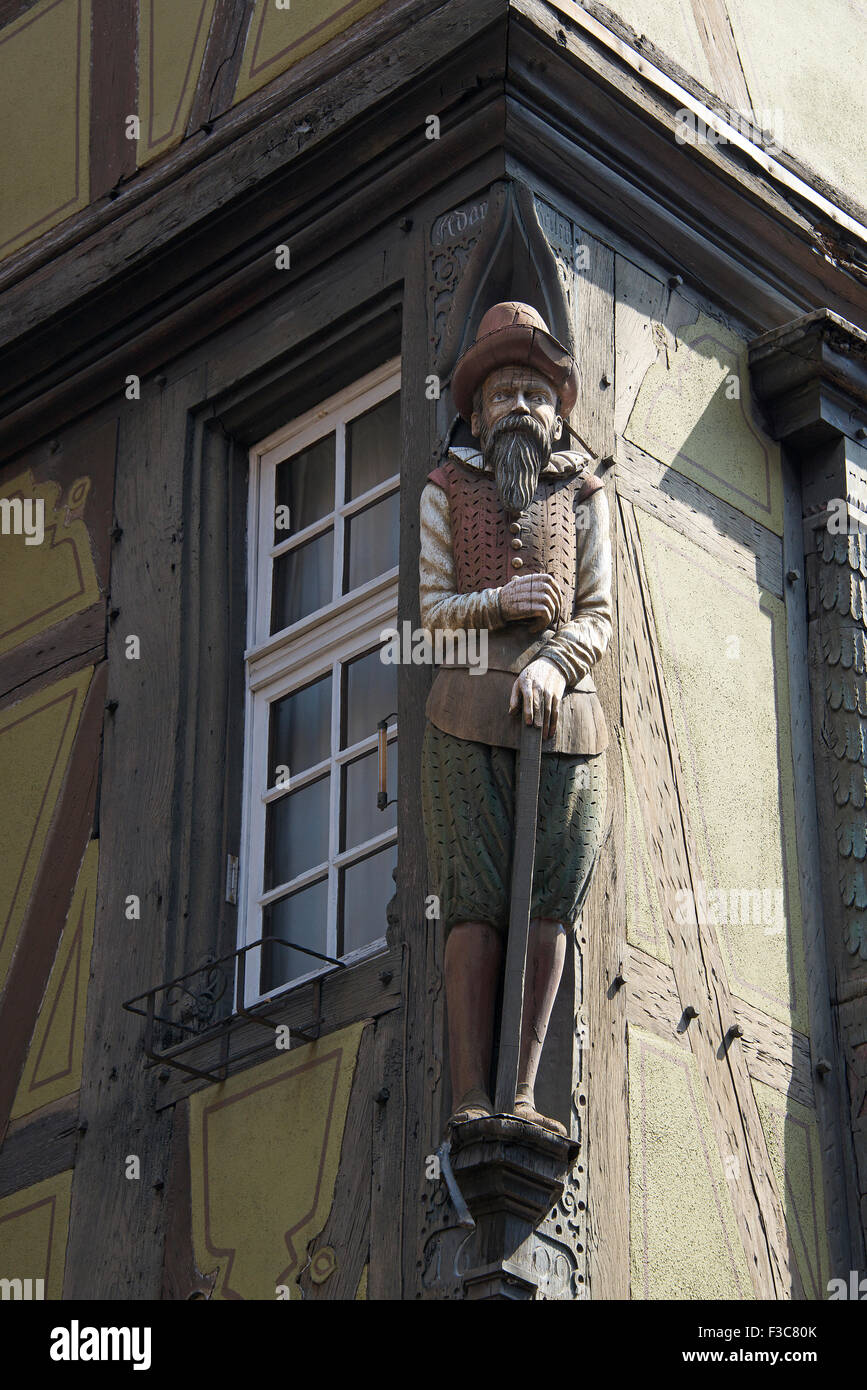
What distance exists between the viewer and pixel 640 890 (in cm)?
825

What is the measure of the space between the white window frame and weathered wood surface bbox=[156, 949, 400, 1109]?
22cm

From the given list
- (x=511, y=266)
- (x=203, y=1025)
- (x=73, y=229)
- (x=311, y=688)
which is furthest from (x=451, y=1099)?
(x=73, y=229)

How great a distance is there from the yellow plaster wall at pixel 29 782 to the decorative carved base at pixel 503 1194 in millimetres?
2704

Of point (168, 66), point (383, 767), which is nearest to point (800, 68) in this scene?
point (168, 66)

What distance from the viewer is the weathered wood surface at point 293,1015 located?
8.06 metres

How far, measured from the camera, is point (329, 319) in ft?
30.6

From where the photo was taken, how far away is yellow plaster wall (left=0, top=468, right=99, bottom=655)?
392 inches

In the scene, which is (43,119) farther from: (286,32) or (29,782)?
(29,782)

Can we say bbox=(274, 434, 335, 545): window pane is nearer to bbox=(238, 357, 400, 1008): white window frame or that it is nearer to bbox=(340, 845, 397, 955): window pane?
bbox=(238, 357, 400, 1008): white window frame

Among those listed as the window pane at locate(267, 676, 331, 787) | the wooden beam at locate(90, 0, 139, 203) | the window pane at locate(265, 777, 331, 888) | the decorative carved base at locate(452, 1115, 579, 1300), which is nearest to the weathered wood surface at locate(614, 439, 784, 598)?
the window pane at locate(267, 676, 331, 787)

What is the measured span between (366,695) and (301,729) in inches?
12.5

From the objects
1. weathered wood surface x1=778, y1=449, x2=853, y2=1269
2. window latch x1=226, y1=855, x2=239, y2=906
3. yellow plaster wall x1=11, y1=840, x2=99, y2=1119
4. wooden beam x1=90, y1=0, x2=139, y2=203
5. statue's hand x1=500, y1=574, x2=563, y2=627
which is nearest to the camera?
statue's hand x1=500, y1=574, x2=563, y2=627

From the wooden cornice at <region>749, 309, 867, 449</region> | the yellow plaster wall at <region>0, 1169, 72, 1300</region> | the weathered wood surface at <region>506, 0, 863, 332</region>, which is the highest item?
the weathered wood surface at <region>506, 0, 863, 332</region>

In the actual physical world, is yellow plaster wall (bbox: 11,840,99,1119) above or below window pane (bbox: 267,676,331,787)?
below
